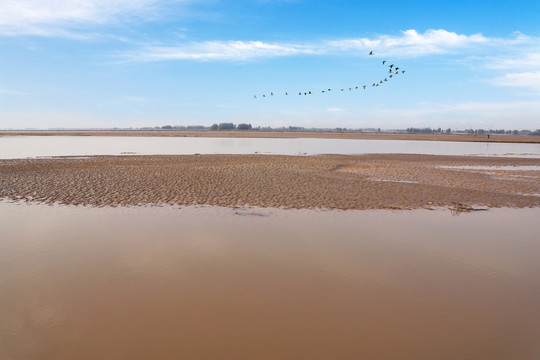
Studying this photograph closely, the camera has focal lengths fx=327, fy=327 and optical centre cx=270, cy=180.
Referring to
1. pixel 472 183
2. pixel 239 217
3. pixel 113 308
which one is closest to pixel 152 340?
pixel 113 308

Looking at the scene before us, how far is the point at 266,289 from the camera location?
24.4 ft

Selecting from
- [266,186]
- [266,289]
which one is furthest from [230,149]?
[266,289]

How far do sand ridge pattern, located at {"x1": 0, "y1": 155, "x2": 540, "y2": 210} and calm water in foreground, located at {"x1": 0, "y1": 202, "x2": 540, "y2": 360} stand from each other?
11.5ft

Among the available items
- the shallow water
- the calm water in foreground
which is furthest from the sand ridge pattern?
the shallow water

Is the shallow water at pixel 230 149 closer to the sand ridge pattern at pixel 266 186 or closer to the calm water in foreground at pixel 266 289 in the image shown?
the sand ridge pattern at pixel 266 186

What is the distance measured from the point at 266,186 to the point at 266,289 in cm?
1258

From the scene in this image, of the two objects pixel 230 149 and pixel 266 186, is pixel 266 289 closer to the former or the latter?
pixel 266 186

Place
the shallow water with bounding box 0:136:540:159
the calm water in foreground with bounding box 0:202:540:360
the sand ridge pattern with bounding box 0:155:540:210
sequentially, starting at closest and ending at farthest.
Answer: the calm water in foreground with bounding box 0:202:540:360 < the sand ridge pattern with bounding box 0:155:540:210 < the shallow water with bounding box 0:136:540:159

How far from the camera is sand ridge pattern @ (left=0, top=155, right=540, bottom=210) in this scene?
16.4 metres

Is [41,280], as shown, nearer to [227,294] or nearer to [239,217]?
[227,294]

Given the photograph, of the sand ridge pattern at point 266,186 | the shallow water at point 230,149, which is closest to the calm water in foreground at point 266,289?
the sand ridge pattern at point 266,186

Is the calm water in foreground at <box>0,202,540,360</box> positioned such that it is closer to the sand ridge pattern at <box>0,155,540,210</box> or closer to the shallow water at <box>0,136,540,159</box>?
the sand ridge pattern at <box>0,155,540,210</box>

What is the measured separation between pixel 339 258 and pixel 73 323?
256 inches

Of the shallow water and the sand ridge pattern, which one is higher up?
the shallow water
